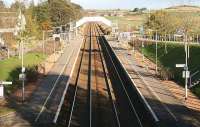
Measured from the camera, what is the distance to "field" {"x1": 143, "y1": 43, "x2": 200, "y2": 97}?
52794mm

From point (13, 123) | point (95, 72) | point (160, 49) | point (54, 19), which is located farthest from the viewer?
point (54, 19)

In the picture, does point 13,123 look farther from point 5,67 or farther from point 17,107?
point 5,67

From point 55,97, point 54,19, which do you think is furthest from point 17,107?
point 54,19

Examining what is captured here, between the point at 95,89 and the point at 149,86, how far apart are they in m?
4.96

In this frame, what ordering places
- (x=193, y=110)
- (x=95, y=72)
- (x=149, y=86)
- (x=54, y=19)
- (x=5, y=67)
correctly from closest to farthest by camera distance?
1. (x=193, y=110)
2. (x=149, y=86)
3. (x=5, y=67)
4. (x=95, y=72)
5. (x=54, y=19)

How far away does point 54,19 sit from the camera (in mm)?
123812

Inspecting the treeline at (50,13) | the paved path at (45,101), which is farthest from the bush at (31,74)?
the treeline at (50,13)

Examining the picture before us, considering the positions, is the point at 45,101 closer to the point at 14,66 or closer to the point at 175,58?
the point at 14,66

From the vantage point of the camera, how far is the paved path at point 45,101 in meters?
33.5

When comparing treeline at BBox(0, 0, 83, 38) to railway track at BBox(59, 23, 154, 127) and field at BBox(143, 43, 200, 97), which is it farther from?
railway track at BBox(59, 23, 154, 127)

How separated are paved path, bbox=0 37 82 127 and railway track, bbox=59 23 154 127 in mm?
805

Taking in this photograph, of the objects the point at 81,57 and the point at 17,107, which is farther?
the point at 81,57

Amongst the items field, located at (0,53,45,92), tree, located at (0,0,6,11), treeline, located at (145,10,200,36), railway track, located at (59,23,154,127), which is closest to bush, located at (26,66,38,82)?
field, located at (0,53,45,92)

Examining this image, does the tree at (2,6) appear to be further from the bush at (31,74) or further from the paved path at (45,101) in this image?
the bush at (31,74)
